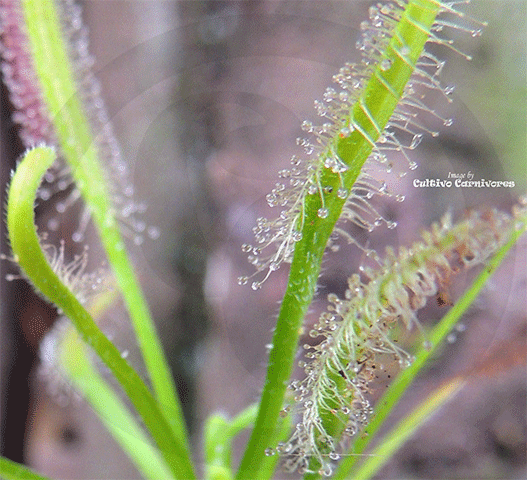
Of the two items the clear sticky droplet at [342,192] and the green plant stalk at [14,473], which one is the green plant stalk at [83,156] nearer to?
the green plant stalk at [14,473]

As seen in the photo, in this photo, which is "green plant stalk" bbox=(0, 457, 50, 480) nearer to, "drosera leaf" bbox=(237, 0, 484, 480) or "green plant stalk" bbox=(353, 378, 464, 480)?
"drosera leaf" bbox=(237, 0, 484, 480)

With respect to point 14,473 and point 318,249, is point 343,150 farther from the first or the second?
point 14,473

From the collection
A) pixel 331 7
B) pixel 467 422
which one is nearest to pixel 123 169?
pixel 331 7

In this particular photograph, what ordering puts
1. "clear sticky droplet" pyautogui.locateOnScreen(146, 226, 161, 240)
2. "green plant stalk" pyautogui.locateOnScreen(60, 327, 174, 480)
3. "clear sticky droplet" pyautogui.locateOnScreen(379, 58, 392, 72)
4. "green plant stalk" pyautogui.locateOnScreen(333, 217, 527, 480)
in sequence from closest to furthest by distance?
"clear sticky droplet" pyautogui.locateOnScreen(379, 58, 392, 72) < "green plant stalk" pyautogui.locateOnScreen(333, 217, 527, 480) < "green plant stalk" pyautogui.locateOnScreen(60, 327, 174, 480) < "clear sticky droplet" pyautogui.locateOnScreen(146, 226, 161, 240)

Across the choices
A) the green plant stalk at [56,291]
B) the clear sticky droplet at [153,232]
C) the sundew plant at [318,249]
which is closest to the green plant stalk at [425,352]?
the sundew plant at [318,249]

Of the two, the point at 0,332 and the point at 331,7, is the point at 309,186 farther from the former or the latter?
the point at 0,332

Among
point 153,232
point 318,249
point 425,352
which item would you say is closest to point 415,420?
point 425,352

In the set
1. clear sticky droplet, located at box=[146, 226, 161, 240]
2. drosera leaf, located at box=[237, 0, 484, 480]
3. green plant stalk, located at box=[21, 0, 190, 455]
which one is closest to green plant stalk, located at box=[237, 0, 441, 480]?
drosera leaf, located at box=[237, 0, 484, 480]
